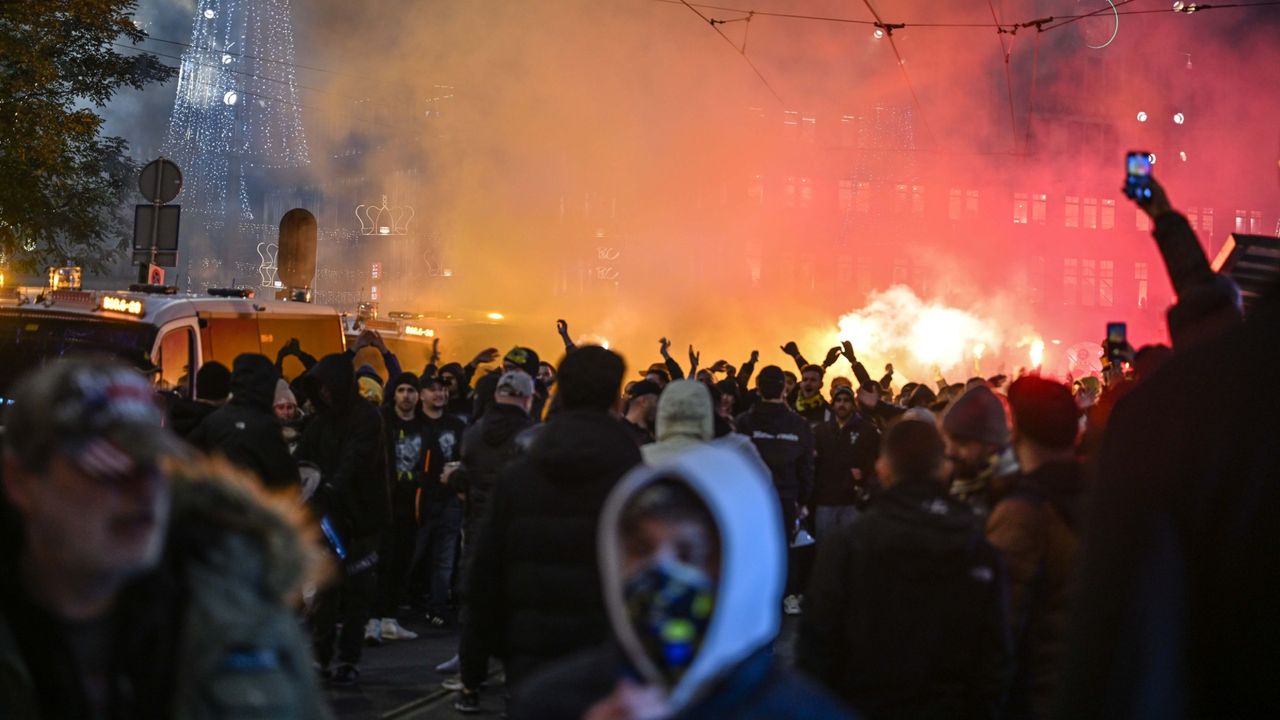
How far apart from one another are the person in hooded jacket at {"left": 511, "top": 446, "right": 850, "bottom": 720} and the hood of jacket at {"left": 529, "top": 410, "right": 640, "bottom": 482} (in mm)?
2590

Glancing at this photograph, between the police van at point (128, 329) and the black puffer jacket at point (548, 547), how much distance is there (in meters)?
6.01

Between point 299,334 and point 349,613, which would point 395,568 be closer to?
point 349,613

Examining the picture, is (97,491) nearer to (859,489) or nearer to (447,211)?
(859,489)

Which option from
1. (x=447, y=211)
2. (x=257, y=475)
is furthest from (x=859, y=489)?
(x=447, y=211)

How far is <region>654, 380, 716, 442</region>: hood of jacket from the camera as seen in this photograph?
18.2 ft

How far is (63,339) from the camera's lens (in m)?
10.4

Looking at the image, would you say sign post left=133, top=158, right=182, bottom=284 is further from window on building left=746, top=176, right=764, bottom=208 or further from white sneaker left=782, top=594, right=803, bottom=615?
window on building left=746, top=176, right=764, bottom=208

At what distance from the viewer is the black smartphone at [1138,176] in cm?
385

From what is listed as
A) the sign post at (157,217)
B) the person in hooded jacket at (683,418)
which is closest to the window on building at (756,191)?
the sign post at (157,217)

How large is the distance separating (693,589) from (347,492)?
6.64m

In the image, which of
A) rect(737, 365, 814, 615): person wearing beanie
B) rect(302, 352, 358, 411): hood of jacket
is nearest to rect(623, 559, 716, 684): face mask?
rect(302, 352, 358, 411): hood of jacket

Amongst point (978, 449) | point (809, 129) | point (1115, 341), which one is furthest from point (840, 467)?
point (809, 129)

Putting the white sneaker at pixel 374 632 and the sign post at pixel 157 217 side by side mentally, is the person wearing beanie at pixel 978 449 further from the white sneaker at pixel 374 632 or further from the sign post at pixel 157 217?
the sign post at pixel 157 217

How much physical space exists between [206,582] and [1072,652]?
3.90 ft
